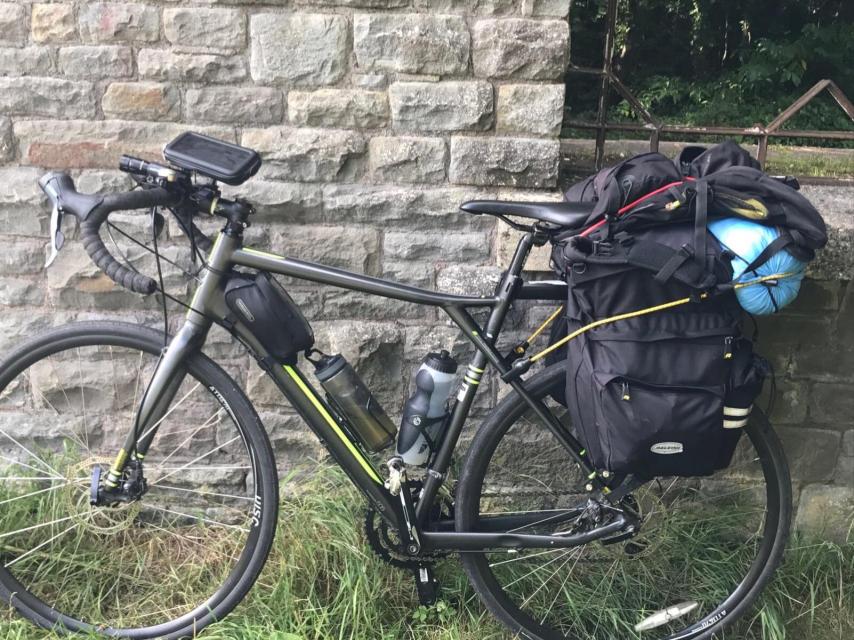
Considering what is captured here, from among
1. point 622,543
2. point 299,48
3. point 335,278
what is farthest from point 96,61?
point 622,543

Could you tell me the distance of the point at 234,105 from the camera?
239 cm

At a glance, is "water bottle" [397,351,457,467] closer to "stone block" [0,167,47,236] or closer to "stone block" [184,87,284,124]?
"stone block" [184,87,284,124]

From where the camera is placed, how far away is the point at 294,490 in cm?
264

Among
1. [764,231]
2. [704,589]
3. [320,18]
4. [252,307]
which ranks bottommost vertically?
[704,589]

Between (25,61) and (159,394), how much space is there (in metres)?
1.16

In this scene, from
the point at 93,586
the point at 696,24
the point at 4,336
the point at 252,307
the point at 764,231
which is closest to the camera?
the point at 764,231

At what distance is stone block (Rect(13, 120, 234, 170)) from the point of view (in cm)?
242

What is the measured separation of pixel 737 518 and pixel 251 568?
1.61 meters

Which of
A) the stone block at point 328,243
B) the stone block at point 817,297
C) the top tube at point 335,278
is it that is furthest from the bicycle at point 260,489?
the stone block at point 817,297

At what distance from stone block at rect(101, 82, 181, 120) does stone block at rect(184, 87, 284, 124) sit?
5 centimetres

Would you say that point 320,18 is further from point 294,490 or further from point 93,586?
point 93,586

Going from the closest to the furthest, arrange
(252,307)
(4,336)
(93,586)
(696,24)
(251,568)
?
(252,307), (251,568), (93,586), (4,336), (696,24)

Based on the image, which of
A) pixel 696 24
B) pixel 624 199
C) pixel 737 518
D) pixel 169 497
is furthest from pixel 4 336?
pixel 696 24

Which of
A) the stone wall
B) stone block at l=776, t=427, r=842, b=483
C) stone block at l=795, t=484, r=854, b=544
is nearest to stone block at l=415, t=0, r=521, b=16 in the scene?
the stone wall
